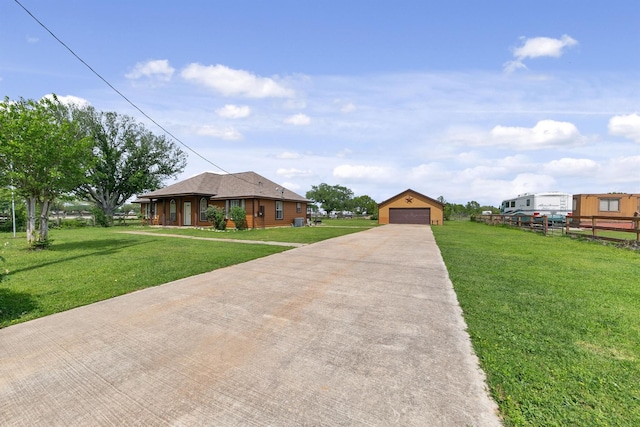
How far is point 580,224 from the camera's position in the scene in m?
16.0

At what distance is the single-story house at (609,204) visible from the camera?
18.9 metres

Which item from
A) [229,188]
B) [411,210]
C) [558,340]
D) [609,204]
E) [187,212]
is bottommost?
[558,340]

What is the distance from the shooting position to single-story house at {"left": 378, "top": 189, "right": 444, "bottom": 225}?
30672 millimetres

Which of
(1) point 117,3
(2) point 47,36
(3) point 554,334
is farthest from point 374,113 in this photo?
(3) point 554,334

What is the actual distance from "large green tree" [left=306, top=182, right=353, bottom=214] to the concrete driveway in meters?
57.3

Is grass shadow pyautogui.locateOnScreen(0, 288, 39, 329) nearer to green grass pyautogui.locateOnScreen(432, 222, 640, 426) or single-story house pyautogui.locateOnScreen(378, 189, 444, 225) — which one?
green grass pyautogui.locateOnScreen(432, 222, 640, 426)

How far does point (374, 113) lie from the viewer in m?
16.1

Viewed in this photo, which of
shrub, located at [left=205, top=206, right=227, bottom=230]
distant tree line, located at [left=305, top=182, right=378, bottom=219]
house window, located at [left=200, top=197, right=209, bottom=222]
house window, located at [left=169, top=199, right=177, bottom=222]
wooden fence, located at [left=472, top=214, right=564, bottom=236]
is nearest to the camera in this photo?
wooden fence, located at [left=472, top=214, right=564, bottom=236]

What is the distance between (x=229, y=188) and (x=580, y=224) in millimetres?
24147

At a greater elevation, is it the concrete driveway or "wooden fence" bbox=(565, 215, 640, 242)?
"wooden fence" bbox=(565, 215, 640, 242)

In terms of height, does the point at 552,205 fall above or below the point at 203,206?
above

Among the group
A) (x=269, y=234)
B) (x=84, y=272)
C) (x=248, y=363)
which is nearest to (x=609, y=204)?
(x=269, y=234)

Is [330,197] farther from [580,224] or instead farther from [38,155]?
[38,155]

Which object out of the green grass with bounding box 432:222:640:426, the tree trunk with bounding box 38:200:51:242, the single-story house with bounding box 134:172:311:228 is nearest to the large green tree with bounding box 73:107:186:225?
the single-story house with bounding box 134:172:311:228
